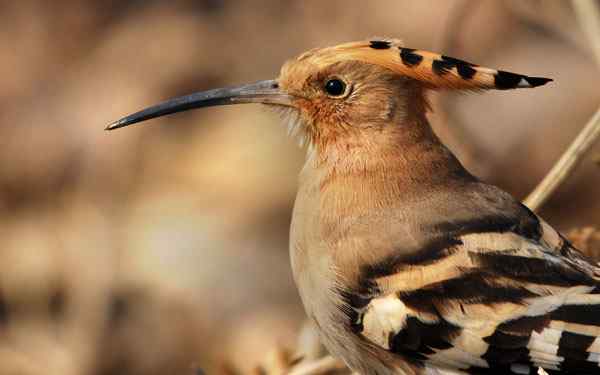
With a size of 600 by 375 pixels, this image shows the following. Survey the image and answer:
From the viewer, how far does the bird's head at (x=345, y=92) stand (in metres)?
2.50

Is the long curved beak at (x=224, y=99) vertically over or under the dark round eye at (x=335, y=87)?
under

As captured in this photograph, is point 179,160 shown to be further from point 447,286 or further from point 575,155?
point 447,286

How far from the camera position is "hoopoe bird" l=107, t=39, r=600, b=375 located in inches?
88.7

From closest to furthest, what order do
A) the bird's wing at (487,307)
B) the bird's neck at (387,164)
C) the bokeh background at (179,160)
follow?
the bird's wing at (487,307)
the bird's neck at (387,164)
the bokeh background at (179,160)

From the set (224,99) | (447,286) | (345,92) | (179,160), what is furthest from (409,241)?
(179,160)

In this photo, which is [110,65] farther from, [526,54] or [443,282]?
[443,282]

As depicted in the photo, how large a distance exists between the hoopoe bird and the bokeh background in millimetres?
1492

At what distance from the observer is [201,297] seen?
436 cm

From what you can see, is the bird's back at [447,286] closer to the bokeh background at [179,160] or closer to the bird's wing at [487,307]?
the bird's wing at [487,307]

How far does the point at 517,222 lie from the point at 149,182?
93.6 inches

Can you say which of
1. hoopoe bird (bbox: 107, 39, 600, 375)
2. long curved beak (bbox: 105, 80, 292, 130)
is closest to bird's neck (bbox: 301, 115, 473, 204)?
hoopoe bird (bbox: 107, 39, 600, 375)

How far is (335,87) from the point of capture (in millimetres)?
2559

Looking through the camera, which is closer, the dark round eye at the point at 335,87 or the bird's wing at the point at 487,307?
the bird's wing at the point at 487,307

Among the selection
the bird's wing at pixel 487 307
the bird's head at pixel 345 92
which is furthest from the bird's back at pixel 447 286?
the bird's head at pixel 345 92
